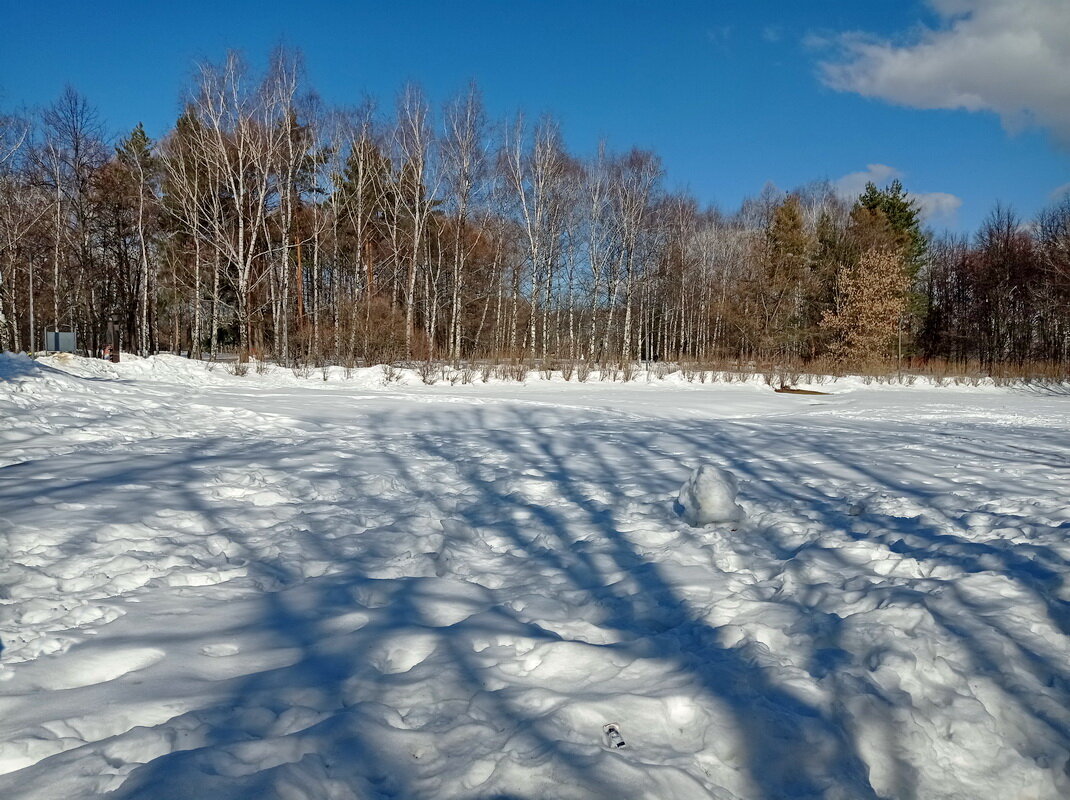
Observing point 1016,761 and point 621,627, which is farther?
point 621,627

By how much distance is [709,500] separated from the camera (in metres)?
3.69

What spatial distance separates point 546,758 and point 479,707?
32 centimetres

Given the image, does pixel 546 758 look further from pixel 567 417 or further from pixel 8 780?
pixel 567 417

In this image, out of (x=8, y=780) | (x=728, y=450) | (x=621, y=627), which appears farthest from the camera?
(x=728, y=450)

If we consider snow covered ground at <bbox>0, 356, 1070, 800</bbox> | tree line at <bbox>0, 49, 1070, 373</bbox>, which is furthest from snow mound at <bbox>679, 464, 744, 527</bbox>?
tree line at <bbox>0, 49, 1070, 373</bbox>

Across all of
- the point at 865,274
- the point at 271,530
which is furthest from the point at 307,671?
the point at 865,274

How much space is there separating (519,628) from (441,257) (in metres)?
24.8

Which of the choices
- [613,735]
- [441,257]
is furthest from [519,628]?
[441,257]

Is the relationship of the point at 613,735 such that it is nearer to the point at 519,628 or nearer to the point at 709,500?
the point at 519,628

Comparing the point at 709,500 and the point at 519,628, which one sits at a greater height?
the point at 709,500

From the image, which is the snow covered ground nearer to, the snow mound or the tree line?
the snow mound

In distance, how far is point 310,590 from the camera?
2752 millimetres

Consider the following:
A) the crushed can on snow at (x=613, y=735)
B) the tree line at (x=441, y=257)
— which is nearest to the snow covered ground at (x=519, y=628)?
the crushed can on snow at (x=613, y=735)

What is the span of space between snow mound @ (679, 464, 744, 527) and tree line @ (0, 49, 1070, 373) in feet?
47.8
